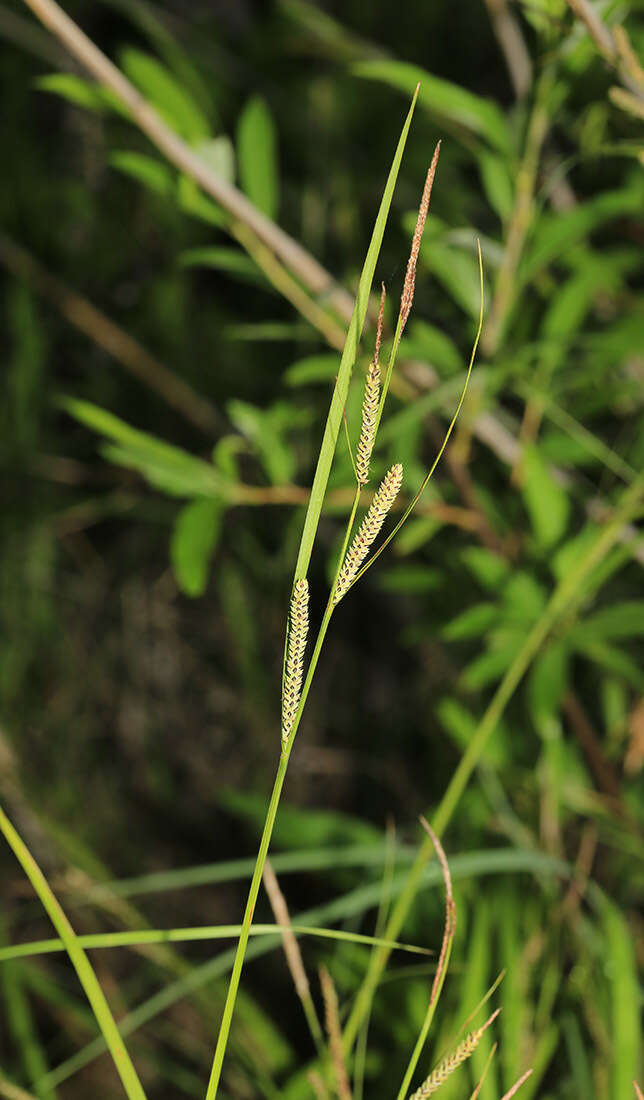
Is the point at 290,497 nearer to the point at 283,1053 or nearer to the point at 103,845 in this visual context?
the point at 283,1053

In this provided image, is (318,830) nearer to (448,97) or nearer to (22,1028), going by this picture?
(22,1028)

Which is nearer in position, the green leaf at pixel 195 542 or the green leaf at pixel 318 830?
the green leaf at pixel 195 542

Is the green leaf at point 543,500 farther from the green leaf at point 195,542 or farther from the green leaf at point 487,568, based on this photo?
the green leaf at point 195,542

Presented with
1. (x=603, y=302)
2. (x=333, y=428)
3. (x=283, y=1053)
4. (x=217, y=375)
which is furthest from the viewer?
(x=217, y=375)

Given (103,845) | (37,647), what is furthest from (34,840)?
(37,647)

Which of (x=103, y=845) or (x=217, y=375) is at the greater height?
(x=217, y=375)

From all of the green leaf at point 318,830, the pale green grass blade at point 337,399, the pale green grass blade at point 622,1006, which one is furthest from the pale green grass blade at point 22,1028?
the pale green grass blade at point 337,399

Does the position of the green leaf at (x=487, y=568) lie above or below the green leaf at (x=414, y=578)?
above
